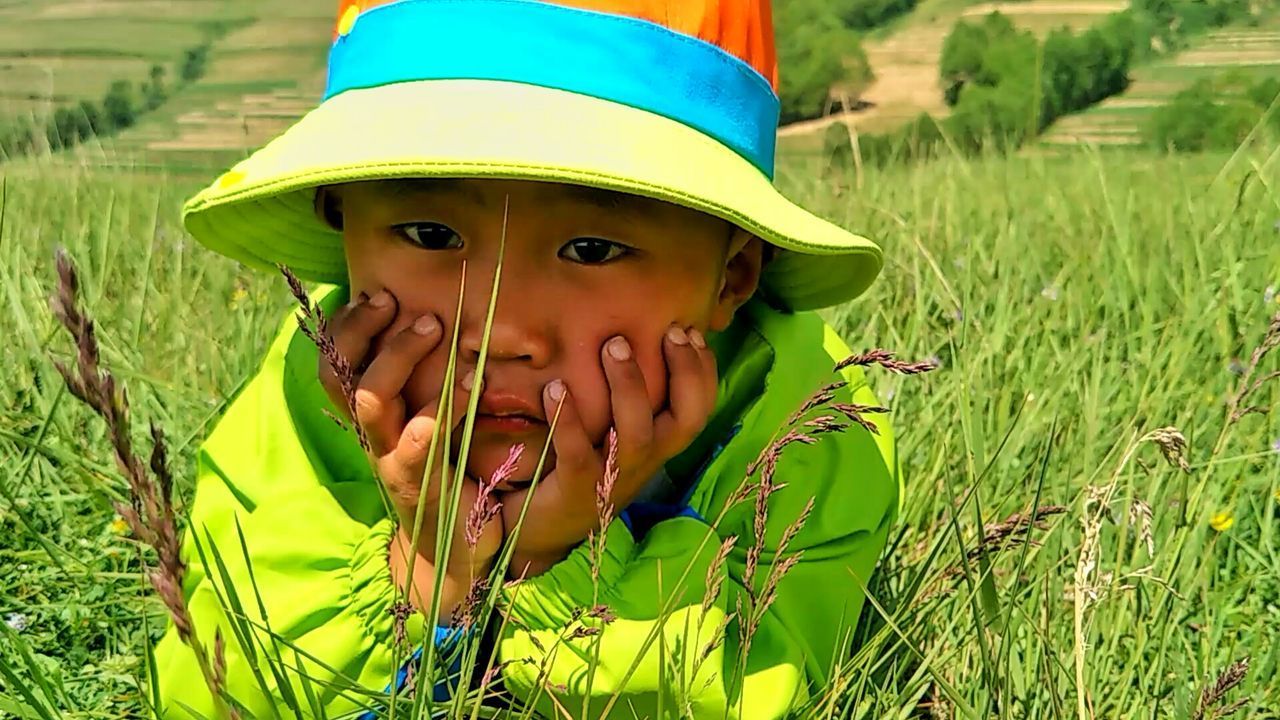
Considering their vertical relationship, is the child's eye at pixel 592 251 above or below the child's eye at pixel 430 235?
below

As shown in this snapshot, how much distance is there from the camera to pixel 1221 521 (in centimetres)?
191

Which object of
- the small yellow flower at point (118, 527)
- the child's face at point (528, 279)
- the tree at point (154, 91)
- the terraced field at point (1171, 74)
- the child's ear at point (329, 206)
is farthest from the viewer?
the tree at point (154, 91)

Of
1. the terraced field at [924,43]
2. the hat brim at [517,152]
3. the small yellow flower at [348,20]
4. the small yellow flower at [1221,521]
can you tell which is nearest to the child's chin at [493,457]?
the hat brim at [517,152]

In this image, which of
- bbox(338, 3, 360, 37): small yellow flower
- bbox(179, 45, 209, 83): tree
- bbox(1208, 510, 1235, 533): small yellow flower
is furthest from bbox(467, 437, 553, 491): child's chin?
bbox(179, 45, 209, 83): tree

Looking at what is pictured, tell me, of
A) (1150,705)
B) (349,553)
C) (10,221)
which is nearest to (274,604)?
(349,553)

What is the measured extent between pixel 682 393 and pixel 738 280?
0.27m

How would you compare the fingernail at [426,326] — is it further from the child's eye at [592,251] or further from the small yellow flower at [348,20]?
the small yellow flower at [348,20]

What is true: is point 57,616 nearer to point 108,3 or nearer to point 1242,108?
point 1242,108

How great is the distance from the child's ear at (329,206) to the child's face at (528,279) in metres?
0.12

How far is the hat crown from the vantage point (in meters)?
1.36

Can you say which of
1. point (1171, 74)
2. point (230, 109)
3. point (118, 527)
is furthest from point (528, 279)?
point (1171, 74)

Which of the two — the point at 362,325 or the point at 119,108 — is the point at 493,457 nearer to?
the point at 362,325

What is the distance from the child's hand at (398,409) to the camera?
4.47 feet

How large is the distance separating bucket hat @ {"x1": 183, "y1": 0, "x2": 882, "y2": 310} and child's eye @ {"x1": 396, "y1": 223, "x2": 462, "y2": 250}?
0.34ft
